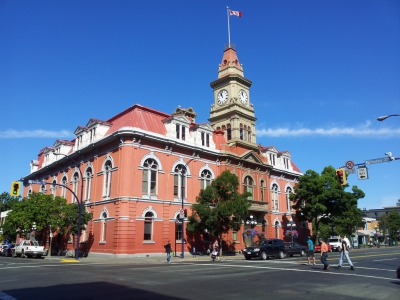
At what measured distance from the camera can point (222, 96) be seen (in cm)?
4878

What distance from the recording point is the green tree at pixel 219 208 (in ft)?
108

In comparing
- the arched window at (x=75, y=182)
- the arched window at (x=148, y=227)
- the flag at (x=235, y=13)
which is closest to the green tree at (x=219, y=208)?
the arched window at (x=148, y=227)

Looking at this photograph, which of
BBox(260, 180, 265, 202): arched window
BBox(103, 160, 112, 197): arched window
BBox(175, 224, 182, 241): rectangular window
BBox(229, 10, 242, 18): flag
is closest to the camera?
BBox(103, 160, 112, 197): arched window

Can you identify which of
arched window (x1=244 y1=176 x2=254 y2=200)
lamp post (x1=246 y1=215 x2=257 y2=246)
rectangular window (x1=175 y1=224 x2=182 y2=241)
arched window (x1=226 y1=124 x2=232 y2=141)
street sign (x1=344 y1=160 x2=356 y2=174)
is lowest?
rectangular window (x1=175 y1=224 x2=182 y2=241)

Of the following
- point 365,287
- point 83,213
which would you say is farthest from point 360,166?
point 83,213

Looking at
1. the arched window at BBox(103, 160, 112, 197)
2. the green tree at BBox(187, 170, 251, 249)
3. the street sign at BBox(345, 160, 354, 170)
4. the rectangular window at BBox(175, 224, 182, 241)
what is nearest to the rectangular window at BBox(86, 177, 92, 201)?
the arched window at BBox(103, 160, 112, 197)

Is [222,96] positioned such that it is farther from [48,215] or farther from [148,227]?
[48,215]

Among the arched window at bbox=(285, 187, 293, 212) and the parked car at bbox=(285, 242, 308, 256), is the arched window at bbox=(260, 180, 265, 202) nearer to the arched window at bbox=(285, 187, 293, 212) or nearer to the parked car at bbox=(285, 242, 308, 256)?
the arched window at bbox=(285, 187, 293, 212)

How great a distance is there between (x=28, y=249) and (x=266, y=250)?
2348 centimetres

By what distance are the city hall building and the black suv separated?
8633mm

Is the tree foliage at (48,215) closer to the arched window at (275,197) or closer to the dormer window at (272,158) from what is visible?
the arched window at (275,197)

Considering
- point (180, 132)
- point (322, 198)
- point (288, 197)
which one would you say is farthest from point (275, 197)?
point (180, 132)

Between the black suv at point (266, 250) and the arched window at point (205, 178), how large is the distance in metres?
11.9

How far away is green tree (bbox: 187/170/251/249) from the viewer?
3281 centimetres
